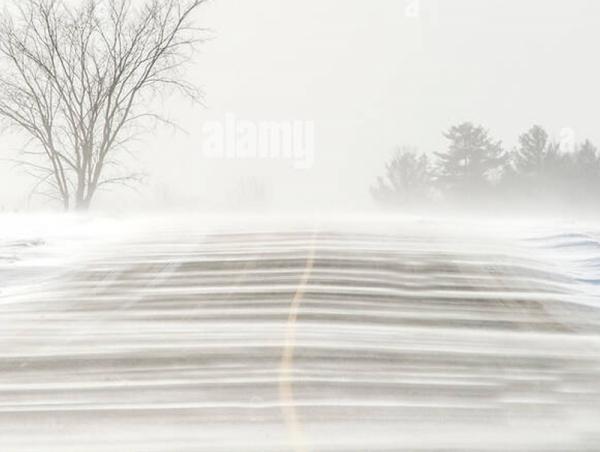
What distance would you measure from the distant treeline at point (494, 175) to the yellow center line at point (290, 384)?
5523 centimetres

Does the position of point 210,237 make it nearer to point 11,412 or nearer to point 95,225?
point 95,225

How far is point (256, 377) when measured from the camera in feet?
23.8

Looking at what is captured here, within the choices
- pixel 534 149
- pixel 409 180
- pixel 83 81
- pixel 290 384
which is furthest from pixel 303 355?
pixel 409 180

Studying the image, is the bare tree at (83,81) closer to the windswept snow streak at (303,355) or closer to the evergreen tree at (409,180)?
the windswept snow streak at (303,355)

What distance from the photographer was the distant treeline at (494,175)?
6275 cm

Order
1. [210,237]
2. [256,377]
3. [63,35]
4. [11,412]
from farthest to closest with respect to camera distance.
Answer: [63,35]
[210,237]
[256,377]
[11,412]

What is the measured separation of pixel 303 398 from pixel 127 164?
22.7 metres

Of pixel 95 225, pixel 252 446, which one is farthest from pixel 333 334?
pixel 95 225

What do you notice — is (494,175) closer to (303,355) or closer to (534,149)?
(534,149)

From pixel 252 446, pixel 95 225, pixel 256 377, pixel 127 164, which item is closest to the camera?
pixel 252 446

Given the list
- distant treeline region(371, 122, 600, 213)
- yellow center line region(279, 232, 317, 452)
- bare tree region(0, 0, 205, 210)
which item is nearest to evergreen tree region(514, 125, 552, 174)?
distant treeline region(371, 122, 600, 213)

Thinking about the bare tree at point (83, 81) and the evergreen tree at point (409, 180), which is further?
the evergreen tree at point (409, 180)

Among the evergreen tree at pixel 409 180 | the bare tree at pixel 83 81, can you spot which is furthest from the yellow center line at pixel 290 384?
the evergreen tree at pixel 409 180

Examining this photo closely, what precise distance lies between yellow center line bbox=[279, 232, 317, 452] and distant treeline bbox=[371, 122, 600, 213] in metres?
55.2
